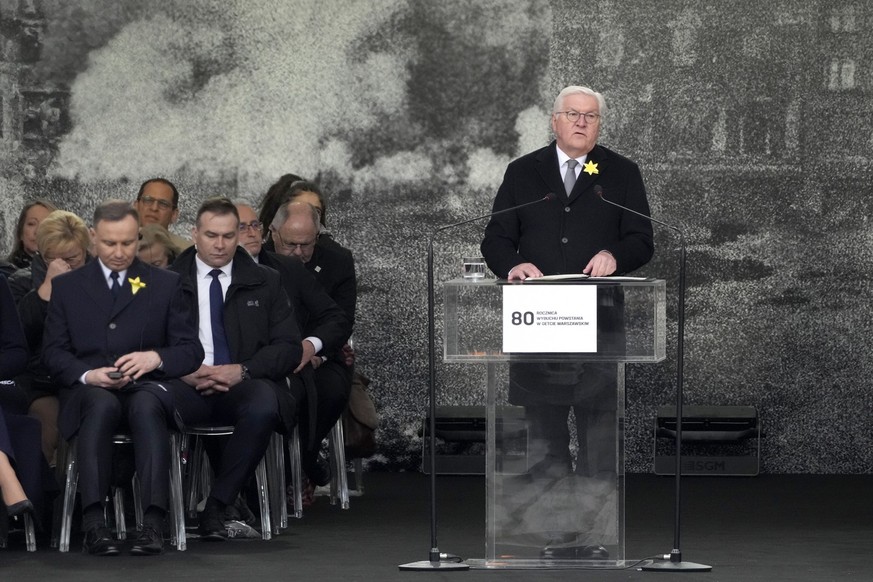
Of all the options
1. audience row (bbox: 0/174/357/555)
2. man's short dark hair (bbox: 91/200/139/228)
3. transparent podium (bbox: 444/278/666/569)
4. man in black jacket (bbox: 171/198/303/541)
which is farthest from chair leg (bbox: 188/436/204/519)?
transparent podium (bbox: 444/278/666/569)

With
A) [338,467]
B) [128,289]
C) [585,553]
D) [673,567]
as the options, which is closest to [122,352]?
[128,289]

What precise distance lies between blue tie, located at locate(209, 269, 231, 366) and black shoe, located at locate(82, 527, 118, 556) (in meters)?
0.88

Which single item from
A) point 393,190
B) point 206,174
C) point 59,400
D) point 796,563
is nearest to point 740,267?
point 393,190

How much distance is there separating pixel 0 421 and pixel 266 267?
1.15 m

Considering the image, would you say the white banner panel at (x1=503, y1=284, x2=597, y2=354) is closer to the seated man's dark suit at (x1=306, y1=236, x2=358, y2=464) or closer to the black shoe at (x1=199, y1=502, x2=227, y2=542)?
the black shoe at (x1=199, y1=502, x2=227, y2=542)

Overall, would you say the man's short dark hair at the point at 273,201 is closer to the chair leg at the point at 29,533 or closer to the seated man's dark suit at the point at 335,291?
the seated man's dark suit at the point at 335,291

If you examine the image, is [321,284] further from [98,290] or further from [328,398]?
[98,290]

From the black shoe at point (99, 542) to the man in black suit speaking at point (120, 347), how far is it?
158 millimetres

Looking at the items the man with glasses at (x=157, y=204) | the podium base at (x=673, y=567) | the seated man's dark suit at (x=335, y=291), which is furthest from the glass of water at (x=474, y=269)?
the man with glasses at (x=157, y=204)

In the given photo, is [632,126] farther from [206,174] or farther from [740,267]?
[206,174]

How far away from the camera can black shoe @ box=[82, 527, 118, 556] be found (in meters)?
4.79

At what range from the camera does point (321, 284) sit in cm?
639

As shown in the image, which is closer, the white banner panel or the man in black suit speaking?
the white banner panel

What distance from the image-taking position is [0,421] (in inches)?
195
